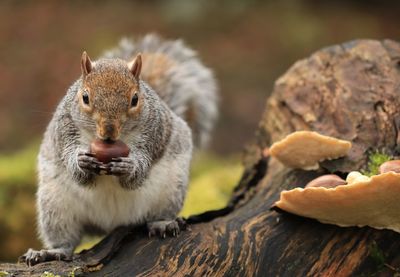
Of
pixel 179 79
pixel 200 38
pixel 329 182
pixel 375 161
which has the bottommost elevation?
pixel 329 182

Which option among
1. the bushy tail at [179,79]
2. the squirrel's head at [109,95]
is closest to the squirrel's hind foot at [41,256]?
the squirrel's head at [109,95]

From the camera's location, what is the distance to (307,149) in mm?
2668

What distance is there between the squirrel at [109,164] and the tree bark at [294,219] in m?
0.15

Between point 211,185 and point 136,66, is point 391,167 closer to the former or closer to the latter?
point 136,66

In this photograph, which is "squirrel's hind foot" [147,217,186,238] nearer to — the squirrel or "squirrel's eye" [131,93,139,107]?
the squirrel

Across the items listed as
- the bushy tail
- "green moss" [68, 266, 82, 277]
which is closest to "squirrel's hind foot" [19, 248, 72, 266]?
"green moss" [68, 266, 82, 277]

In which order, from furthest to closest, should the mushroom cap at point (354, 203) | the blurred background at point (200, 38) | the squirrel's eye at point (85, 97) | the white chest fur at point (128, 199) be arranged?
1. the blurred background at point (200, 38)
2. the white chest fur at point (128, 199)
3. the squirrel's eye at point (85, 97)
4. the mushroom cap at point (354, 203)

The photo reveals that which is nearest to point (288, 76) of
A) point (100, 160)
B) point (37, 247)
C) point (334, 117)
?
point (334, 117)

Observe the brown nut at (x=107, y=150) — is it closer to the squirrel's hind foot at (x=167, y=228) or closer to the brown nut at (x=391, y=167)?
the squirrel's hind foot at (x=167, y=228)

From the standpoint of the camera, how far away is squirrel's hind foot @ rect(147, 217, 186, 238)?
2584 mm

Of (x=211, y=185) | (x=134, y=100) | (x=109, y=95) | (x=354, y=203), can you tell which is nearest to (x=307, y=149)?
(x=354, y=203)

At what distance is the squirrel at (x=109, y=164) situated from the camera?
251 centimetres

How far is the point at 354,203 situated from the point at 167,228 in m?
0.80

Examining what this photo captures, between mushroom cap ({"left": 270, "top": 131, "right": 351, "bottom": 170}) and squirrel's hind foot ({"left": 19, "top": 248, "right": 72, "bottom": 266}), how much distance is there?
3.10 feet
